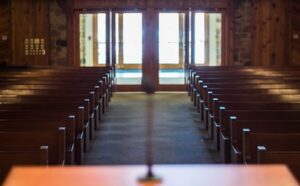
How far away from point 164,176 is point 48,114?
3414 mm

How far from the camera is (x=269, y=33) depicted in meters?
11.5

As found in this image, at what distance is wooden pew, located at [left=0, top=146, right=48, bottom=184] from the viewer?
287 centimetres

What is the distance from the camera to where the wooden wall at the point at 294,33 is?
11281 mm

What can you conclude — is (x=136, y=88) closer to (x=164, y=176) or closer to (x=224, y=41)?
(x=224, y=41)

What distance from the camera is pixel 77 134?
493cm

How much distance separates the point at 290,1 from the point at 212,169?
34.6 ft

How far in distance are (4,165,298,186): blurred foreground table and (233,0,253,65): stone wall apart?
10.2 metres

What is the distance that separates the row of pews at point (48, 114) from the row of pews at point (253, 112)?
1334 millimetres

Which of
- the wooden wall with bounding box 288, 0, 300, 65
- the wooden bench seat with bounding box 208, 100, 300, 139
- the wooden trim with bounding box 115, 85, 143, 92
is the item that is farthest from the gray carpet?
the wooden wall with bounding box 288, 0, 300, 65

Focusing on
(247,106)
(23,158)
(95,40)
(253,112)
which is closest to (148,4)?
(95,40)

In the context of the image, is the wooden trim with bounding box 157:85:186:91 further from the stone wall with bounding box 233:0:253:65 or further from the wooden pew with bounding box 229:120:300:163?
the wooden pew with bounding box 229:120:300:163

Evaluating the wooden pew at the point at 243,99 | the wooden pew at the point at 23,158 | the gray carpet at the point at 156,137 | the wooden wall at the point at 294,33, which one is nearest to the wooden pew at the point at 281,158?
the wooden pew at the point at 23,158

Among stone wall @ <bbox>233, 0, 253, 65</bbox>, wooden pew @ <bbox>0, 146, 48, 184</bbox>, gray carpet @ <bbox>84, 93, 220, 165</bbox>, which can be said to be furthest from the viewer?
stone wall @ <bbox>233, 0, 253, 65</bbox>

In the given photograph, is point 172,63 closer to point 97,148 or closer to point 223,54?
point 223,54
